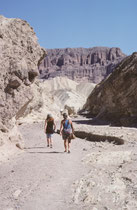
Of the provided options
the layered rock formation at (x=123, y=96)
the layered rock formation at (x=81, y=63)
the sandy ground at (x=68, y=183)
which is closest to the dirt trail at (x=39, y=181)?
the sandy ground at (x=68, y=183)

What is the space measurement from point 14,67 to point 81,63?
17197 centimetres

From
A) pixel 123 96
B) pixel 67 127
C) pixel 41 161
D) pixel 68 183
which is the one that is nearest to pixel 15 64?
pixel 67 127

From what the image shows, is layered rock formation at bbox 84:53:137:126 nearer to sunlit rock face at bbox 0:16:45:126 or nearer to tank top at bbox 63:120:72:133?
tank top at bbox 63:120:72:133

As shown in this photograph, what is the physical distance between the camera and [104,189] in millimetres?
4012

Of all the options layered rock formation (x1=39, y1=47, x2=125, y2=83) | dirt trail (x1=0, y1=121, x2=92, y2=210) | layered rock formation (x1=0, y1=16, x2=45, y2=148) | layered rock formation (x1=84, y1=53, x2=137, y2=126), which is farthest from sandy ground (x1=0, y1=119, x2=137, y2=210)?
layered rock formation (x1=39, y1=47, x2=125, y2=83)

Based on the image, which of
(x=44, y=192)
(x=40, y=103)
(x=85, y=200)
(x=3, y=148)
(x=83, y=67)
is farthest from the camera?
(x=83, y=67)

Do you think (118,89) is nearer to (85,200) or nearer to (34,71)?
(34,71)

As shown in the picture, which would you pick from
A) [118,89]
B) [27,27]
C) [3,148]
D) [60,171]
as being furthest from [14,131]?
[118,89]

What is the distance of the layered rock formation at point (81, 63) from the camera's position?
518 feet

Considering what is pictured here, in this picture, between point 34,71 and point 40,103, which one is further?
point 40,103

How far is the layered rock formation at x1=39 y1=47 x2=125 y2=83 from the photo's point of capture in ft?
518

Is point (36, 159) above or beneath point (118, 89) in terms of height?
beneath

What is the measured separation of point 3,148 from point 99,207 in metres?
3.97

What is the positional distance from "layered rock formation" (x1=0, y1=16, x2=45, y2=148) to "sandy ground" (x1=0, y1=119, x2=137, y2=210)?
5.56ft
